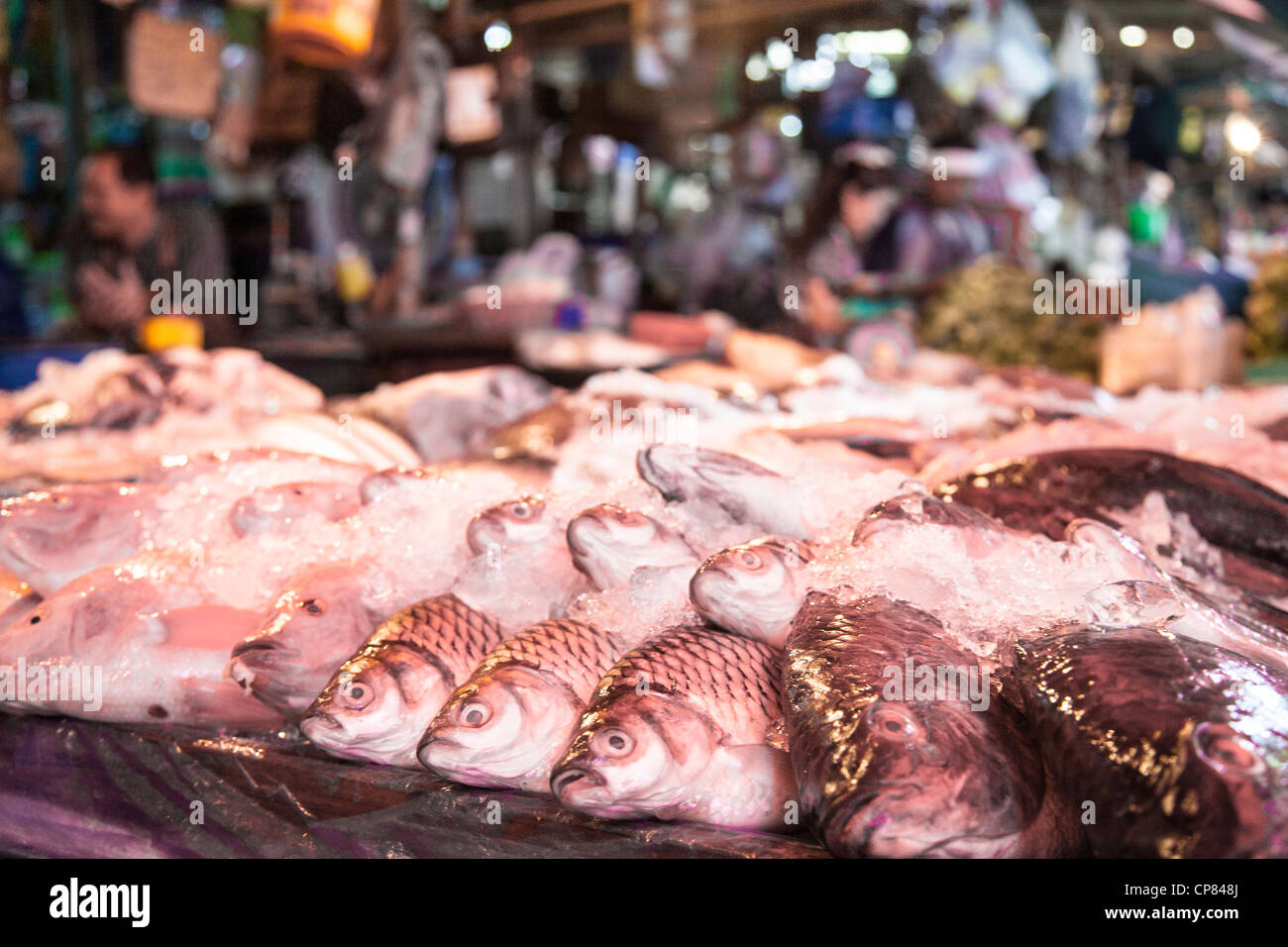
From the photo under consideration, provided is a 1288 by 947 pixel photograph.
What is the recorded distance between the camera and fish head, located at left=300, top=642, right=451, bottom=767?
5.43 ft

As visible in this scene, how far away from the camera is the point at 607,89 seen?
8969 mm

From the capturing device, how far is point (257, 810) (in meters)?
1.83

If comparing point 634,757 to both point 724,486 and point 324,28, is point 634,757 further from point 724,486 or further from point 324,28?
point 324,28

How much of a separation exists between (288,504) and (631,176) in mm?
8534

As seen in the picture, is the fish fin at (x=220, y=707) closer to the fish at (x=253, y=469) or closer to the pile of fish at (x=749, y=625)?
the pile of fish at (x=749, y=625)

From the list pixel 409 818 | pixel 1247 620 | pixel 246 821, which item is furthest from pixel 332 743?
pixel 1247 620

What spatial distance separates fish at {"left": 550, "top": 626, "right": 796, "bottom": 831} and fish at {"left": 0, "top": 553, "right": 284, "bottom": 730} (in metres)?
0.87

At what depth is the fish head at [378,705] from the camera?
1.65 meters

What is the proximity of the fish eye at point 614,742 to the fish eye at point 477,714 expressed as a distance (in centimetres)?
21

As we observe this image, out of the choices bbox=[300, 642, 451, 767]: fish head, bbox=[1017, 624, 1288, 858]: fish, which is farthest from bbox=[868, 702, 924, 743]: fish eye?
bbox=[300, 642, 451, 767]: fish head

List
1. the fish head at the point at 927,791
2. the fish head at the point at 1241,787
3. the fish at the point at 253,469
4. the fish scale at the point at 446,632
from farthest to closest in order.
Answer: the fish at the point at 253,469 < the fish scale at the point at 446,632 < the fish head at the point at 927,791 < the fish head at the point at 1241,787
